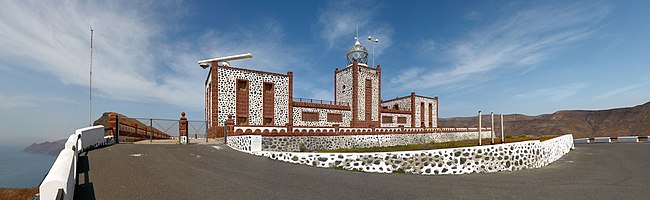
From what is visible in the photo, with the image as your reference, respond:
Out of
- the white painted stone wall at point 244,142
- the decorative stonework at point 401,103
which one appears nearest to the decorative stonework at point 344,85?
the decorative stonework at point 401,103

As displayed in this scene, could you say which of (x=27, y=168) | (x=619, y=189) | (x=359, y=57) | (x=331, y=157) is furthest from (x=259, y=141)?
(x=27, y=168)

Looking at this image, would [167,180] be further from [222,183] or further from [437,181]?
[437,181]

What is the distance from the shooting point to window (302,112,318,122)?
25.3m

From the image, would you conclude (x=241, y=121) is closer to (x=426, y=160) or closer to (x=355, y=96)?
(x=355, y=96)

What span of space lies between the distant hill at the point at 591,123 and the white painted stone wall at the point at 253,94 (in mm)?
44484

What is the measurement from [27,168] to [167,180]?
5807cm

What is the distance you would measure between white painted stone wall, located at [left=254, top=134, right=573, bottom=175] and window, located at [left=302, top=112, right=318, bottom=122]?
1405 cm

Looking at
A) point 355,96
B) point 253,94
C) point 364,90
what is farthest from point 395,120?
point 253,94

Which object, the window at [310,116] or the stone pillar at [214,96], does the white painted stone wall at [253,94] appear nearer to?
the stone pillar at [214,96]

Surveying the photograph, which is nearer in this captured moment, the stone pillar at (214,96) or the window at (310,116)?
the stone pillar at (214,96)

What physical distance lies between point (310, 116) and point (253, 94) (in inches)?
240

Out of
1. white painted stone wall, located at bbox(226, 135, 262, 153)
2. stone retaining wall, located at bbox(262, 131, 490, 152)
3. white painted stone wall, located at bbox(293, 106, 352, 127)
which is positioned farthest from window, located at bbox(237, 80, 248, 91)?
stone retaining wall, located at bbox(262, 131, 490, 152)

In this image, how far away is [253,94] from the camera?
2247cm

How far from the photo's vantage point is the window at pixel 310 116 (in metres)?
25.3
